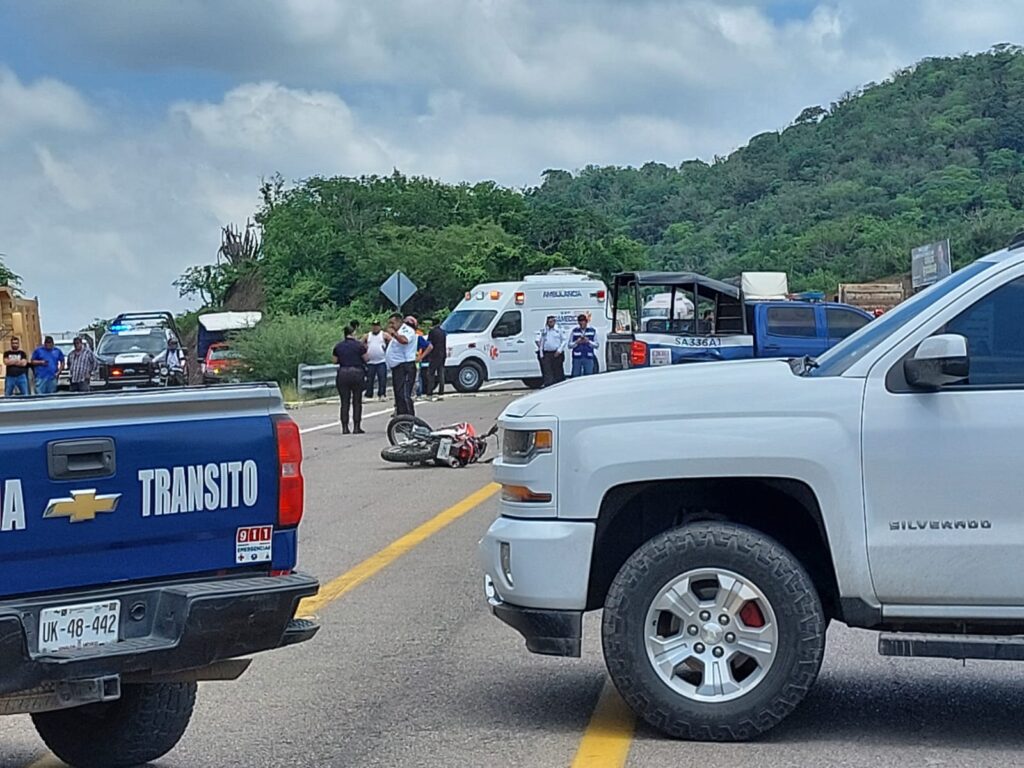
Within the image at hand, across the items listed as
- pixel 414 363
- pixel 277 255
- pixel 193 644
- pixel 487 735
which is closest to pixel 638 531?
pixel 487 735

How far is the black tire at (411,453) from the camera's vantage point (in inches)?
694

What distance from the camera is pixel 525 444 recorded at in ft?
20.9

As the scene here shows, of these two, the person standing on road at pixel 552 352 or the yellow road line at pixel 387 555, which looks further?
the person standing on road at pixel 552 352

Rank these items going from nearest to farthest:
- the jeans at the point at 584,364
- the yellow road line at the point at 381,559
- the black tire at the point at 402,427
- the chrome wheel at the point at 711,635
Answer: the chrome wheel at the point at 711,635 < the yellow road line at the point at 381,559 < the black tire at the point at 402,427 < the jeans at the point at 584,364

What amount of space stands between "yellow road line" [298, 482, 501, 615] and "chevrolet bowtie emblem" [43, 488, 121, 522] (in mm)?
3044

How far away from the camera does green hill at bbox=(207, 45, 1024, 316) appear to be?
6306 cm

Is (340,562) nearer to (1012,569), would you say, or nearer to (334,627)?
(334,627)

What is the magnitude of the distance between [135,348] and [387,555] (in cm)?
2712

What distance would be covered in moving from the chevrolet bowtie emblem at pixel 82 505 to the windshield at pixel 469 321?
30641 mm

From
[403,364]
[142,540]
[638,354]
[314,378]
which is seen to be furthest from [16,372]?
[142,540]

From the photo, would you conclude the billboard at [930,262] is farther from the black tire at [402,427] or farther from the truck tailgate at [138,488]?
the truck tailgate at [138,488]

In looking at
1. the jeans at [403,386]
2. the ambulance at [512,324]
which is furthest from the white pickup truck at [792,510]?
the ambulance at [512,324]

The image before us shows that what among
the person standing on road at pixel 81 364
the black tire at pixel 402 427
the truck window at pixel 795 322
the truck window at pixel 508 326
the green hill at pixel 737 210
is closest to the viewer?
the black tire at pixel 402 427

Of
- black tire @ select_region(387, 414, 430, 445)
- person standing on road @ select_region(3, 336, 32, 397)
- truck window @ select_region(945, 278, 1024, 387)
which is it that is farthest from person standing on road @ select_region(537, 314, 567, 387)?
truck window @ select_region(945, 278, 1024, 387)
